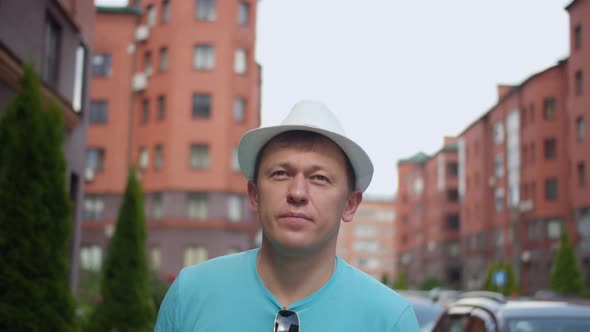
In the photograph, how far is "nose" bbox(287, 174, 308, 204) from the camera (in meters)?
2.75

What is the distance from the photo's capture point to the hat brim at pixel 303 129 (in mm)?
2859

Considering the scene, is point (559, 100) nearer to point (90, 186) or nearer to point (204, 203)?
point (204, 203)

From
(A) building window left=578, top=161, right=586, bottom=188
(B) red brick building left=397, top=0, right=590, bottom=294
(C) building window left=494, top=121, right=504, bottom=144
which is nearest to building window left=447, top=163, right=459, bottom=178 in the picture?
(B) red brick building left=397, top=0, right=590, bottom=294

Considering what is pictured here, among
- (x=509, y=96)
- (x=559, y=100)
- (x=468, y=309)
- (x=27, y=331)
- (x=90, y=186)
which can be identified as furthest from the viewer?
(x=509, y=96)

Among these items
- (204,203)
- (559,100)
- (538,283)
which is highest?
(559,100)

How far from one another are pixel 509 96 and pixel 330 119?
65614 mm

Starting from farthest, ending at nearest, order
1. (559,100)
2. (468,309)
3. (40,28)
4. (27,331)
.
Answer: (559,100), (40,28), (27,331), (468,309)

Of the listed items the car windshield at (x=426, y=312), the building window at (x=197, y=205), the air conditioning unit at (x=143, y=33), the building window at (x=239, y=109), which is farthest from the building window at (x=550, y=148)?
the car windshield at (x=426, y=312)

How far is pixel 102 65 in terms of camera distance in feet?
172

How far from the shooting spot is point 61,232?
10227 millimetres

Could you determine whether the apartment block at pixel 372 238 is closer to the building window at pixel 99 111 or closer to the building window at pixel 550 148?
the building window at pixel 550 148

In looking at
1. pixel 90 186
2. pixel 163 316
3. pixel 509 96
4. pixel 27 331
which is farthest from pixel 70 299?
pixel 509 96

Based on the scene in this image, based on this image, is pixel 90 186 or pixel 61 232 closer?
pixel 61 232

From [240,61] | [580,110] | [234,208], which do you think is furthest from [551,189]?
[240,61]
